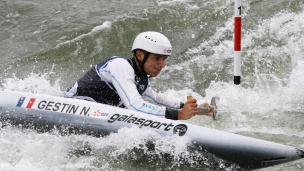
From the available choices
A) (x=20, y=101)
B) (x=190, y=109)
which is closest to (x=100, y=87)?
(x=20, y=101)

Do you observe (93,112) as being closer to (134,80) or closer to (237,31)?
(134,80)

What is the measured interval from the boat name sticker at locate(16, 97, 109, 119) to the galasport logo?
0.37 ft

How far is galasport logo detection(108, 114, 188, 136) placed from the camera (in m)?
5.18

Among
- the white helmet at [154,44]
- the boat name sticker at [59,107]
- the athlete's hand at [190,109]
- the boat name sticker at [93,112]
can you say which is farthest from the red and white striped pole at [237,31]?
the boat name sticker at [59,107]

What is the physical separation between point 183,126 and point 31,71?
16.4ft

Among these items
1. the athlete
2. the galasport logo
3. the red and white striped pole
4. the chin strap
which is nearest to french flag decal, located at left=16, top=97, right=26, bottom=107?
the athlete

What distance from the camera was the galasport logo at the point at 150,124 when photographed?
518 cm

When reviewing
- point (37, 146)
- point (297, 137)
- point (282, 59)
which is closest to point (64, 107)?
point (37, 146)

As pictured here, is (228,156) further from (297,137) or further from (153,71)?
(297,137)

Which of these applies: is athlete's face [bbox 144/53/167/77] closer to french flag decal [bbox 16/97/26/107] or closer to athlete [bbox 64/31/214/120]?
athlete [bbox 64/31/214/120]

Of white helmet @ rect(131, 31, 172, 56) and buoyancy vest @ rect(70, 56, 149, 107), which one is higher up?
white helmet @ rect(131, 31, 172, 56)

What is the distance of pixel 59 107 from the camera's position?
551cm

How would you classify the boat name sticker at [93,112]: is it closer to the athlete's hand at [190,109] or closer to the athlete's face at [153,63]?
the athlete's hand at [190,109]

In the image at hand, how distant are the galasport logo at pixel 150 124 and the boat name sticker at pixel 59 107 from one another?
11 centimetres
